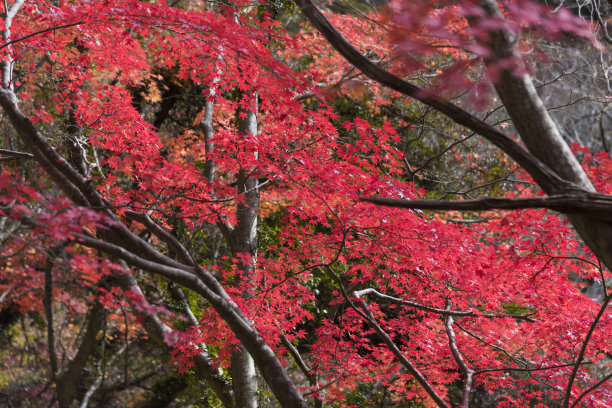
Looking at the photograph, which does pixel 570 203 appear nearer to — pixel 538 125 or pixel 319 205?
pixel 538 125

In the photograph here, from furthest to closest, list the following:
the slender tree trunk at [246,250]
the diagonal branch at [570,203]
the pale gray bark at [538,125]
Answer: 1. the slender tree trunk at [246,250]
2. the pale gray bark at [538,125]
3. the diagonal branch at [570,203]

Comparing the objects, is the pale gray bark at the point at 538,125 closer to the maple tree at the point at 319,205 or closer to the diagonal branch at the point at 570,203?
the maple tree at the point at 319,205

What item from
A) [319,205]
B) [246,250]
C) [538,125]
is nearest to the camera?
[538,125]

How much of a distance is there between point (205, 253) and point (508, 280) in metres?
6.13

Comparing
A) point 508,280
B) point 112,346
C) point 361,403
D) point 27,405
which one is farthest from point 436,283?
point 112,346

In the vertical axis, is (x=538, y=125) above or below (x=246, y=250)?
below

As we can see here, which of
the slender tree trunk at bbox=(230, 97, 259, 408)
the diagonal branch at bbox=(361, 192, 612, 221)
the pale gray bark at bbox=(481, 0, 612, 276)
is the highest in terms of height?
the slender tree trunk at bbox=(230, 97, 259, 408)

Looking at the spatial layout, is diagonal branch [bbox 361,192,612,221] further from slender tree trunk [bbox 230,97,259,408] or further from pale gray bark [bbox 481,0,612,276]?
slender tree trunk [bbox 230,97,259,408]

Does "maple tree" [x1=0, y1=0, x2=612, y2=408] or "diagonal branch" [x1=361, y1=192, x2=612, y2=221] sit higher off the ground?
"maple tree" [x1=0, y1=0, x2=612, y2=408]

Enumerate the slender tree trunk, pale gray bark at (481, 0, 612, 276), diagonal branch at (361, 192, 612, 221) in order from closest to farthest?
diagonal branch at (361, 192, 612, 221) < pale gray bark at (481, 0, 612, 276) < the slender tree trunk

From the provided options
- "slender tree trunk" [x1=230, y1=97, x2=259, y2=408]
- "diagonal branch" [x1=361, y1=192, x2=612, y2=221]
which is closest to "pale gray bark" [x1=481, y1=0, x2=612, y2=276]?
"diagonal branch" [x1=361, y1=192, x2=612, y2=221]

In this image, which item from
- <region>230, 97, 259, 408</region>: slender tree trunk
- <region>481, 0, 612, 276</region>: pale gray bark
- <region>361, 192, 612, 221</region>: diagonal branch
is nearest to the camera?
<region>361, 192, 612, 221</region>: diagonal branch

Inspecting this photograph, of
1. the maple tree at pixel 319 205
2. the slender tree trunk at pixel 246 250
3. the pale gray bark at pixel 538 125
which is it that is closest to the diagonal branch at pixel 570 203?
the maple tree at pixel 319 205

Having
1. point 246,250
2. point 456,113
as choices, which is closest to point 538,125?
point 456,113
